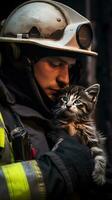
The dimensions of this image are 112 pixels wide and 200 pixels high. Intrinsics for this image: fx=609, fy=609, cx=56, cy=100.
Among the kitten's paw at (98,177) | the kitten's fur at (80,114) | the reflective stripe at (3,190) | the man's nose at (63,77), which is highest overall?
the man's nose at (63,77)

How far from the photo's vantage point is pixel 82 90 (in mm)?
3516

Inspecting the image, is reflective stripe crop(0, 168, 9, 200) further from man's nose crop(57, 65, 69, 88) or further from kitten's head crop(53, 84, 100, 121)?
man's nose crop(57, 65, 69, 88)

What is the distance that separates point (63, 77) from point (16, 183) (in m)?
0.94

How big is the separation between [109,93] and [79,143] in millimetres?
3219

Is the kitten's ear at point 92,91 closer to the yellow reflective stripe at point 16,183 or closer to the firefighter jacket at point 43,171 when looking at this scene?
the firefighter jacket at point 43,171

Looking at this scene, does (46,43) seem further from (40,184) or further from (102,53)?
(102,53)

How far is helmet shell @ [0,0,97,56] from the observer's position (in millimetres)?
3645

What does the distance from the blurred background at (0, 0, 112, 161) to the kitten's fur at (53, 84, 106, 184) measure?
2.69 metres

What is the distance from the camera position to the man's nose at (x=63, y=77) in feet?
11.8

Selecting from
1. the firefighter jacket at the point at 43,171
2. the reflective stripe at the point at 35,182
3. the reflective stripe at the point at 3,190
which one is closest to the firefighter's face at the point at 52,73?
the firefighter jacket at the point at 43,171

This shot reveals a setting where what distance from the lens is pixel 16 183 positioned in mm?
2861

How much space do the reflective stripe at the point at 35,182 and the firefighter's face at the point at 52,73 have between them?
0.73 m

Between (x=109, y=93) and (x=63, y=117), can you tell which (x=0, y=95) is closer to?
(x=63, y=117)

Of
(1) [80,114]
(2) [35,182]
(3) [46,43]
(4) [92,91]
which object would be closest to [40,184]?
(2) [35,182]
